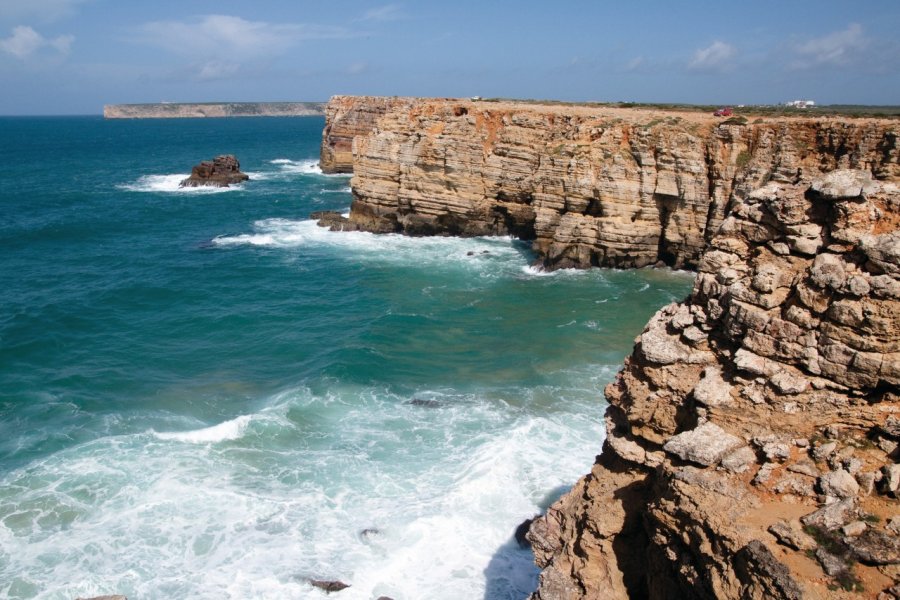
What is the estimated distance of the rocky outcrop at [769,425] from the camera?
7.88 m

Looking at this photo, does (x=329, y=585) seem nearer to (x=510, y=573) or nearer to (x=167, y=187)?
(x=510, y=573)

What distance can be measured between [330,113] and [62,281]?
61.6 m

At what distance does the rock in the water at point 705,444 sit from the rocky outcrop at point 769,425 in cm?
2

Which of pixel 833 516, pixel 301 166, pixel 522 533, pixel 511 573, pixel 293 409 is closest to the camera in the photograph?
pixel 833 516

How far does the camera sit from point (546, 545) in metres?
12.6

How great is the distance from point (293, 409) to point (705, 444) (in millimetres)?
20309

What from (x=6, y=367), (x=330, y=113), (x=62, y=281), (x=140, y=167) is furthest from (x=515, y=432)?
(x=140, y=167)

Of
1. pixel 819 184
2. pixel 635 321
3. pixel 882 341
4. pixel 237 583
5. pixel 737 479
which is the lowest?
pixel 237 583

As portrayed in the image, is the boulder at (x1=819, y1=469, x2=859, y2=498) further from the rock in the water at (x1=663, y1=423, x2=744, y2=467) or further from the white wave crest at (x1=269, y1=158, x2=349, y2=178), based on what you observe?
the white wave crest at (x1=269, y1=158, x2=349, y2=178)

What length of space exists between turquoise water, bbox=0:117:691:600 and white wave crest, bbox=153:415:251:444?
9 cm

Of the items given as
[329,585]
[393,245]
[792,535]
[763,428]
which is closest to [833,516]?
[792,535]

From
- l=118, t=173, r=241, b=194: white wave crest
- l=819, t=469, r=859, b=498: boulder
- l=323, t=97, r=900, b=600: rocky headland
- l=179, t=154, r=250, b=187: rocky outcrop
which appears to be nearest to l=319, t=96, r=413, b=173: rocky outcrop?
l=179, t=154, r=250, b=187: rocky outcrop

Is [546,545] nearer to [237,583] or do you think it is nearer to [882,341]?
[882,341]

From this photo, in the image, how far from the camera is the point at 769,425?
9320 millimetres
